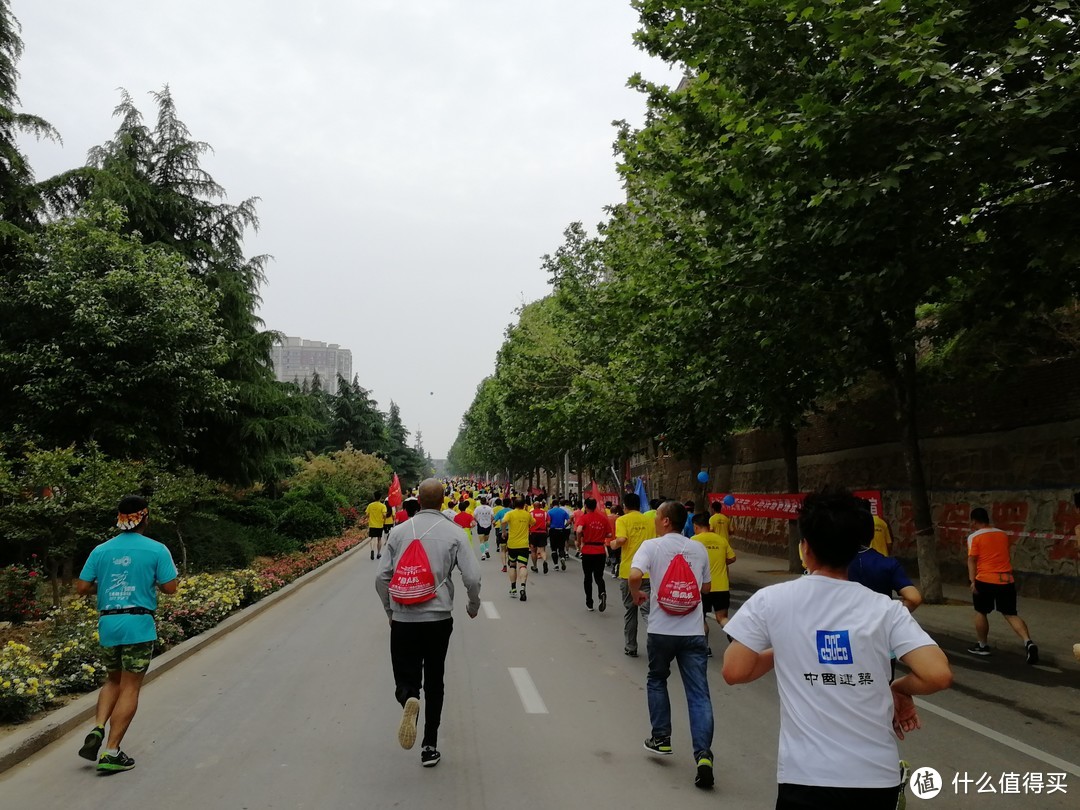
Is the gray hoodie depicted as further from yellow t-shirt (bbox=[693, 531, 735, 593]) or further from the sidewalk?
the sidewalk

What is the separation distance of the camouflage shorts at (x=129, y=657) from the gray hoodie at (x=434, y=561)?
1.58m

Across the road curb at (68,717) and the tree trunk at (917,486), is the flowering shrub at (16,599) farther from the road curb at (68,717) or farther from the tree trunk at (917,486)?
the tree trunk at (917,486)

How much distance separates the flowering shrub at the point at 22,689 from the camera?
620cm

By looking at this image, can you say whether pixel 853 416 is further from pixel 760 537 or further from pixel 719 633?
pixel 719 633

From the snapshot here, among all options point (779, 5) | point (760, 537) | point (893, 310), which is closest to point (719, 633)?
point (893, 310)

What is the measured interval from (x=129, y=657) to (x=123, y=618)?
26cm

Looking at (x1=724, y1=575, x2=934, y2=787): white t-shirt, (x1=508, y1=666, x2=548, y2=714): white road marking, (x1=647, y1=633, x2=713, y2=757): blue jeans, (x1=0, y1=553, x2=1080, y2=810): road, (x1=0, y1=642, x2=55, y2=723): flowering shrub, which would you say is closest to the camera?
(x1=724, y1=575, x2=934, y2=787): white t-shirt

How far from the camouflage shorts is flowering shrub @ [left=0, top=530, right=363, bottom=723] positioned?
146 cm

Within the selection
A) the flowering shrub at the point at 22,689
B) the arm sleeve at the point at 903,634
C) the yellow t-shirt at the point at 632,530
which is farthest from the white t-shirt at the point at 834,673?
the yellow t-shirt at the point at 632,530

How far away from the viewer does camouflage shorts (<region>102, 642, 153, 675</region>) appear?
17.6 feet

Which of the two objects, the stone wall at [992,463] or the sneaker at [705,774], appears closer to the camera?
the sneaker at [705,774]

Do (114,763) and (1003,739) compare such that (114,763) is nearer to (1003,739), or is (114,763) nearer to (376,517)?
(1003,739)

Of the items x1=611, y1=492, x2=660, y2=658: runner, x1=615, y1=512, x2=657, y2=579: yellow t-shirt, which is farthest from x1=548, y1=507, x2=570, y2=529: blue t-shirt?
x1=615, y1=512, x2=657, y2=579: yellow t-shirt

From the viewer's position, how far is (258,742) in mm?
6000
